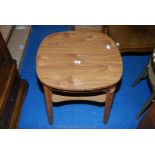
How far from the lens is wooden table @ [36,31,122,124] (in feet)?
3.65

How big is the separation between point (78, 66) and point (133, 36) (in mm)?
753

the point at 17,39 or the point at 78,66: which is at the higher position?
the point at 78,66

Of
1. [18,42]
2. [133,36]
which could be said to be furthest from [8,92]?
[133,36]

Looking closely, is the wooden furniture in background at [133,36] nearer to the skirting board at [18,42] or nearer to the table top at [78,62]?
the table top at [78,62]

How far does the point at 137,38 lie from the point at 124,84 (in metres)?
0.46

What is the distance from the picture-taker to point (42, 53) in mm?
1273

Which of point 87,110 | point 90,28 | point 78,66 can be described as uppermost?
point 78,66

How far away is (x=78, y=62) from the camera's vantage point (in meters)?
1.22

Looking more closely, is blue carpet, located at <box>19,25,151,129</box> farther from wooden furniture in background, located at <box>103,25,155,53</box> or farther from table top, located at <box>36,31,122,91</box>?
table top, located at <box>36,31,122,91</box>

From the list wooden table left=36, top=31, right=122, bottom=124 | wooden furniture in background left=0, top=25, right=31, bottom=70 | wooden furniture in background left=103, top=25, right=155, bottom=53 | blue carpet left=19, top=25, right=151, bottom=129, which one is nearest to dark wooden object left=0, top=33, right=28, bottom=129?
blue carpet left=19, top=25, right=151, bottom=129

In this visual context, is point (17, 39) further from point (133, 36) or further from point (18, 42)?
point (133, 36)

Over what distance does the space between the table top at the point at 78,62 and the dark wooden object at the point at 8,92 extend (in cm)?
33
